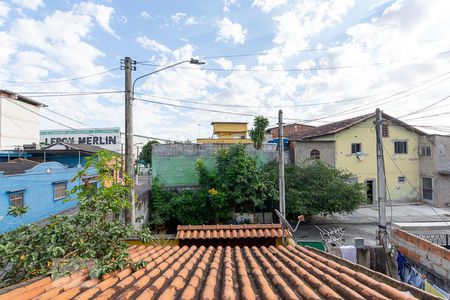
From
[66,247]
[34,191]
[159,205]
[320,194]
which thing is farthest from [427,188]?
[34,191]

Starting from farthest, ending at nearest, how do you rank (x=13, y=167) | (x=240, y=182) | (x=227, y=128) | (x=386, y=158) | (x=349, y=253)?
(x=227, y=128) → (x=386, y=158) → (x=240, y=182) → (x=13, y=167) → (x=349, y=253)

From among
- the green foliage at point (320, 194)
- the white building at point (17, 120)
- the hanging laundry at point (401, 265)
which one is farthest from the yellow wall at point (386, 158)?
the white building at point (17, 120)

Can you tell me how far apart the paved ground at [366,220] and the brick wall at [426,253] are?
545cm

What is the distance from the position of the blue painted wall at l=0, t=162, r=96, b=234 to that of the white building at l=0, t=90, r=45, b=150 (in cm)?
1421

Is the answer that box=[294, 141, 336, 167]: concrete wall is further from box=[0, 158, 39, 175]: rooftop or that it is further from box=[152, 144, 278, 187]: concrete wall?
box=[0, 158, 39, 175]: rooftop

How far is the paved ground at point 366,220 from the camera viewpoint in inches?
536

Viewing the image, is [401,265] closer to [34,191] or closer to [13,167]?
[34,191]

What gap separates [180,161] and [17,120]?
22887 mm

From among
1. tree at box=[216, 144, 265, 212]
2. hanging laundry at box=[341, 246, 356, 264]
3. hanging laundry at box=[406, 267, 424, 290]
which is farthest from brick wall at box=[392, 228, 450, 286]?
tree at box=[216, 144, 265, 212]

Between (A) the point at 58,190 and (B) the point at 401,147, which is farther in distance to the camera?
(B) the point at 401,147

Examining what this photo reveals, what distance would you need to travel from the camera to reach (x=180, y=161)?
16.7m

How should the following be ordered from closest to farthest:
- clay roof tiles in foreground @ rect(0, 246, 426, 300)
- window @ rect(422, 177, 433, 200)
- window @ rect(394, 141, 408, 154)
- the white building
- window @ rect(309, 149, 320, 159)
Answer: clay roof tiles in foreground @ rect(0, 246, 426, 300) < window @ rect(309, 149, 320, 159) < window @ rect(422, 177, 433, 200) < window @ rect(394, 141, 408, 154) < the white building

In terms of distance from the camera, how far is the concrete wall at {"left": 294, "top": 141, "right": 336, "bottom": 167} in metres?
18.4

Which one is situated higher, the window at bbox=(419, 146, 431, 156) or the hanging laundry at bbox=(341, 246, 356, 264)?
the window at bbox=(419, 146, 431, 156)
